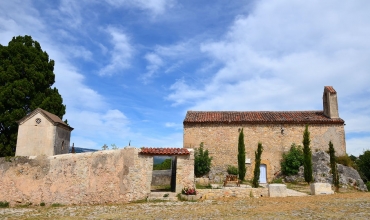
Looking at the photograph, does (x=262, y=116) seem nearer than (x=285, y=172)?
No

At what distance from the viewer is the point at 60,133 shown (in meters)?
19.8

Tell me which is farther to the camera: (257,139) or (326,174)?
(257,139)

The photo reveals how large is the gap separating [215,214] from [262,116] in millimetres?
17332

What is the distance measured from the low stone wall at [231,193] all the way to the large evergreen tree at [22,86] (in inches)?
587

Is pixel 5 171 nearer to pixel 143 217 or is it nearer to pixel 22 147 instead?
pixel 22 147

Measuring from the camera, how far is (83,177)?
15281mm

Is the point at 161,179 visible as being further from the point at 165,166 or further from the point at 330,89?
the point at 330,89

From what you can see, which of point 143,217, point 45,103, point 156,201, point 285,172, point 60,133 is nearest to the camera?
point 143,217

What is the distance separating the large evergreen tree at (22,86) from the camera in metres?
20.7

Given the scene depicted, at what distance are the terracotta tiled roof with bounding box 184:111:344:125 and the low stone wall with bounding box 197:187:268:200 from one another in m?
10.4

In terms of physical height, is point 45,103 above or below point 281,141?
above

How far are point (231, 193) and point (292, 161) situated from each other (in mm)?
10683

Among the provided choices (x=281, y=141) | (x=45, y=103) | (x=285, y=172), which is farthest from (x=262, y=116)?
(x=45, y=103)

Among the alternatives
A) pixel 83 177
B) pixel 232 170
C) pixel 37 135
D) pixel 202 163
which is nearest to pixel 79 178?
pixel 83 177
